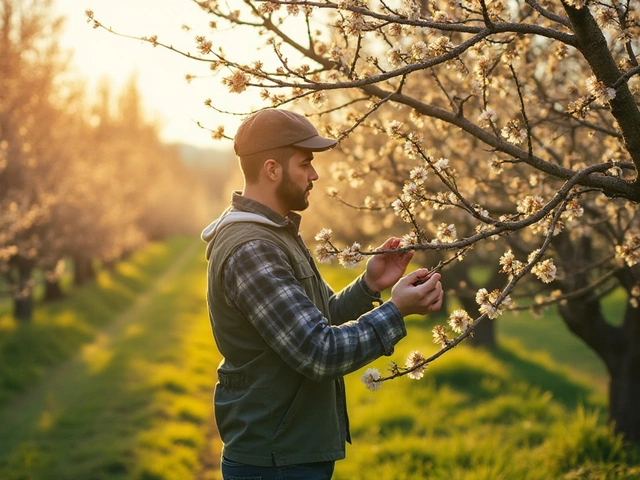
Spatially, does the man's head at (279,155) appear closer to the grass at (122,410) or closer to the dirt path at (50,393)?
the grass at (122,410)

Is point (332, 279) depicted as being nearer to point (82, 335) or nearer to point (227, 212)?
point (82, 335)

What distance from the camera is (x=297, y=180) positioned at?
9.82ft

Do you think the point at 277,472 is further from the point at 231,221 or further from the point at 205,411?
the point at 205,411

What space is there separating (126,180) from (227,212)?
2740cm

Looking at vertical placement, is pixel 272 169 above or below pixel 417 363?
above

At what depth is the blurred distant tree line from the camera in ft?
46.2

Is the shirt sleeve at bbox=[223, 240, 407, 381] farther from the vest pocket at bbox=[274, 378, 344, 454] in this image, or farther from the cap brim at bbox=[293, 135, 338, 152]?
the cap brim at bbox=[293, 135, 338, 152]

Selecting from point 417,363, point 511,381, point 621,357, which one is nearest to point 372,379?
point 417,363

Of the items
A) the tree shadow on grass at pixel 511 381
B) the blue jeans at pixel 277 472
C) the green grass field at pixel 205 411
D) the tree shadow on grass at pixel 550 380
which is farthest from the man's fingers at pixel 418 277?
the tree shadow on grass at pixel 550 380

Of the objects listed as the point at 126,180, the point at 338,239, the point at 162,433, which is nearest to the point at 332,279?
the point at 338,239

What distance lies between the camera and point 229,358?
2.97m

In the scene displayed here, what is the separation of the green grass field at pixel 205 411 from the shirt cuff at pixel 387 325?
12.4 ft

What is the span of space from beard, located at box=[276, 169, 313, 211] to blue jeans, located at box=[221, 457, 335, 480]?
1162 millimetres

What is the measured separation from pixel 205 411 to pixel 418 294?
804 cm
